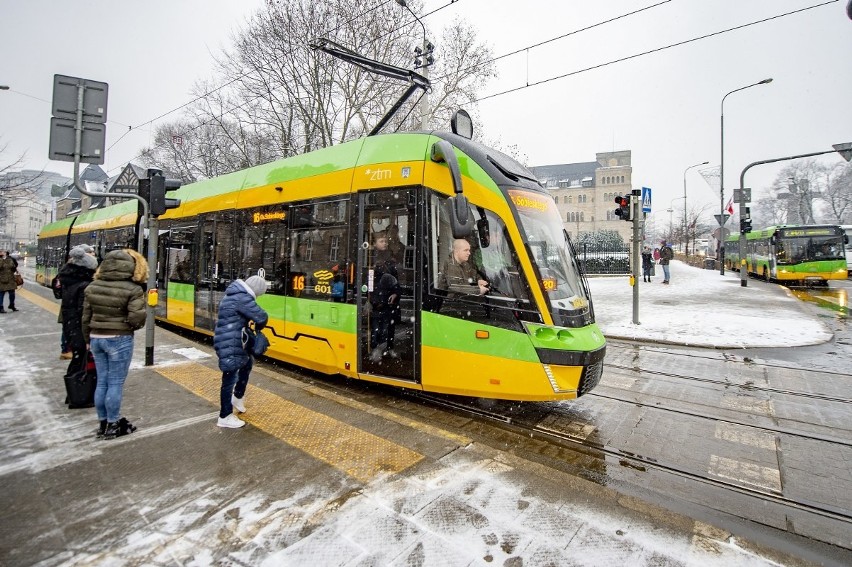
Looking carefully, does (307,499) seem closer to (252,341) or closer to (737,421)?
(252,341)

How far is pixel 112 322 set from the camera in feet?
13.0

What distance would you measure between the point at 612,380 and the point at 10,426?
→ 24.4ft

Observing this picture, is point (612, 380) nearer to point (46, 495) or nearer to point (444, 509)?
point (444, 509)

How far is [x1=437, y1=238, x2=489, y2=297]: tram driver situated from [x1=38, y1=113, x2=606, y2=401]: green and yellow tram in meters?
0.05

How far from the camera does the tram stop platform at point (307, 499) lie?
2.65 metres

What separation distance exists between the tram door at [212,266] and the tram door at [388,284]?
356cm

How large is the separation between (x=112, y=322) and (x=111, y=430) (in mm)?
1071

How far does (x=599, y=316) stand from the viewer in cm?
1250

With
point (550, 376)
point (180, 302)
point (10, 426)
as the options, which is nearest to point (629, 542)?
point (550, 376)

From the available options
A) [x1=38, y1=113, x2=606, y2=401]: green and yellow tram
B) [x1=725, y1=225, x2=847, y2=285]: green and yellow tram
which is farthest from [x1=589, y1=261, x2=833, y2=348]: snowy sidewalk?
[x1=38, y1=113, x2=606, y2=401]: green and yellow tram

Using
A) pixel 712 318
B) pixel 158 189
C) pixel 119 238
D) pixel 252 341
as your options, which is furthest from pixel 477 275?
pixel 119 238

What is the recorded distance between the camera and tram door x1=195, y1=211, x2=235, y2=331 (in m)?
7.81

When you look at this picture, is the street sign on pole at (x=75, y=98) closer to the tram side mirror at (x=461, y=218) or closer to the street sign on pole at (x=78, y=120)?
the street sign on pole at (x=78, y=120)

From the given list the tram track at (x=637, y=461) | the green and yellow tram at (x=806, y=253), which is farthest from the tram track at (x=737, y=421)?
the green and yellow tram at (x=806, y=253)
